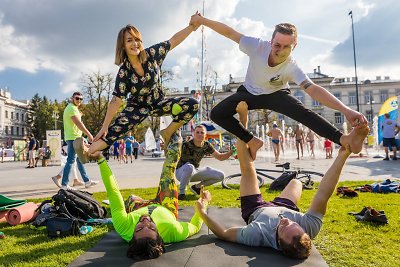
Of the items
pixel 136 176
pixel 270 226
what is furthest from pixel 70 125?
pixel 270 226

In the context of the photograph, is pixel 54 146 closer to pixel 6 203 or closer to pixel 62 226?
pixel 6 203

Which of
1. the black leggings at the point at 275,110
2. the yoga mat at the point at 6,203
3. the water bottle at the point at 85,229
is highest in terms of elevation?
the black leggings at the point at 275,110

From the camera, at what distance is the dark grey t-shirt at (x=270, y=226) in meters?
3.15

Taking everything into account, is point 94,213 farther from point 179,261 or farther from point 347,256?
point 347,256

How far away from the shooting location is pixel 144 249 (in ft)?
9.33

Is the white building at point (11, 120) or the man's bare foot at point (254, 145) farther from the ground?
the white building at point (11, 120)

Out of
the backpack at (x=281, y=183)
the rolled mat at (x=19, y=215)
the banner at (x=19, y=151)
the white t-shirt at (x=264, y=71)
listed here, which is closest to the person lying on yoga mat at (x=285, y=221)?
the white t-shirt at (x=264, y=71)

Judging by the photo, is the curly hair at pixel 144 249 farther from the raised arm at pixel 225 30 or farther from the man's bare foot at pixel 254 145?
the raised arm at pixel 225 30

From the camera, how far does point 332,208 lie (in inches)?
192

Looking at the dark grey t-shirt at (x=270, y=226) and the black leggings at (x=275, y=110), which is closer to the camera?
the dark grey t-shirt at (x=270, y=226)

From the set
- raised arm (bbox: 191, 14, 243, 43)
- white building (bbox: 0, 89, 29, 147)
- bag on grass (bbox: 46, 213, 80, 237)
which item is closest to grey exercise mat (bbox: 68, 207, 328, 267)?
bag on grass (bbox: 46, 213, 80, 237)

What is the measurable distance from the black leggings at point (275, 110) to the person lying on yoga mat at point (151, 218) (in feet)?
2.40

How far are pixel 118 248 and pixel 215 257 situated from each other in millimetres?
1042

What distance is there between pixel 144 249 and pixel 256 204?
1394mm
